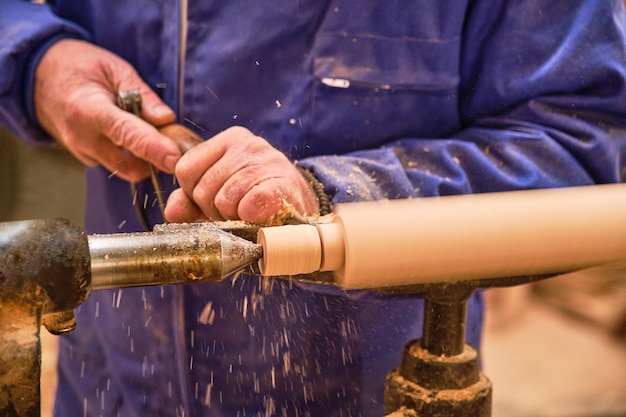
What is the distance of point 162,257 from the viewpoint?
0.45 meters

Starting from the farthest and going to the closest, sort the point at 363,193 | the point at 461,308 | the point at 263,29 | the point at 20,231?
the point at 263,29, the point at 363,193, the point at 461,308, the point at 20,231

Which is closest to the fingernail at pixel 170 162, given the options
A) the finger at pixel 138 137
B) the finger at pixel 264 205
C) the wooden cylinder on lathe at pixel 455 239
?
the finger at pixel 138 137

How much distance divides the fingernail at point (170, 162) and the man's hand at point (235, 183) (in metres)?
0.09

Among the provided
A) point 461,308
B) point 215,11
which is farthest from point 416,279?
point 215,11

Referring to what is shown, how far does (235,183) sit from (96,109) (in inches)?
11.3

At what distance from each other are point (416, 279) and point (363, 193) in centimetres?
23

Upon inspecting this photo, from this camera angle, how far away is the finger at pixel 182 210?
2.16 ft

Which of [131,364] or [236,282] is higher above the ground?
[236,282]

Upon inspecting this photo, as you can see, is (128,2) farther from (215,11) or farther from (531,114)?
(531,114)

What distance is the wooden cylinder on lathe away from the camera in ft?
1.55

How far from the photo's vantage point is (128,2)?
86 centimetres

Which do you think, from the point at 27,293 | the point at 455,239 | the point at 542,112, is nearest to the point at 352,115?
the point at 542,112

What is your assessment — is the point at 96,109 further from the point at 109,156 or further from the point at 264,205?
the point at 264,205

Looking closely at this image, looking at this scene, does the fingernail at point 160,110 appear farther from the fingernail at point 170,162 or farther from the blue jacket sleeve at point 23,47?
the blue jacket sleeve at point 23,47
